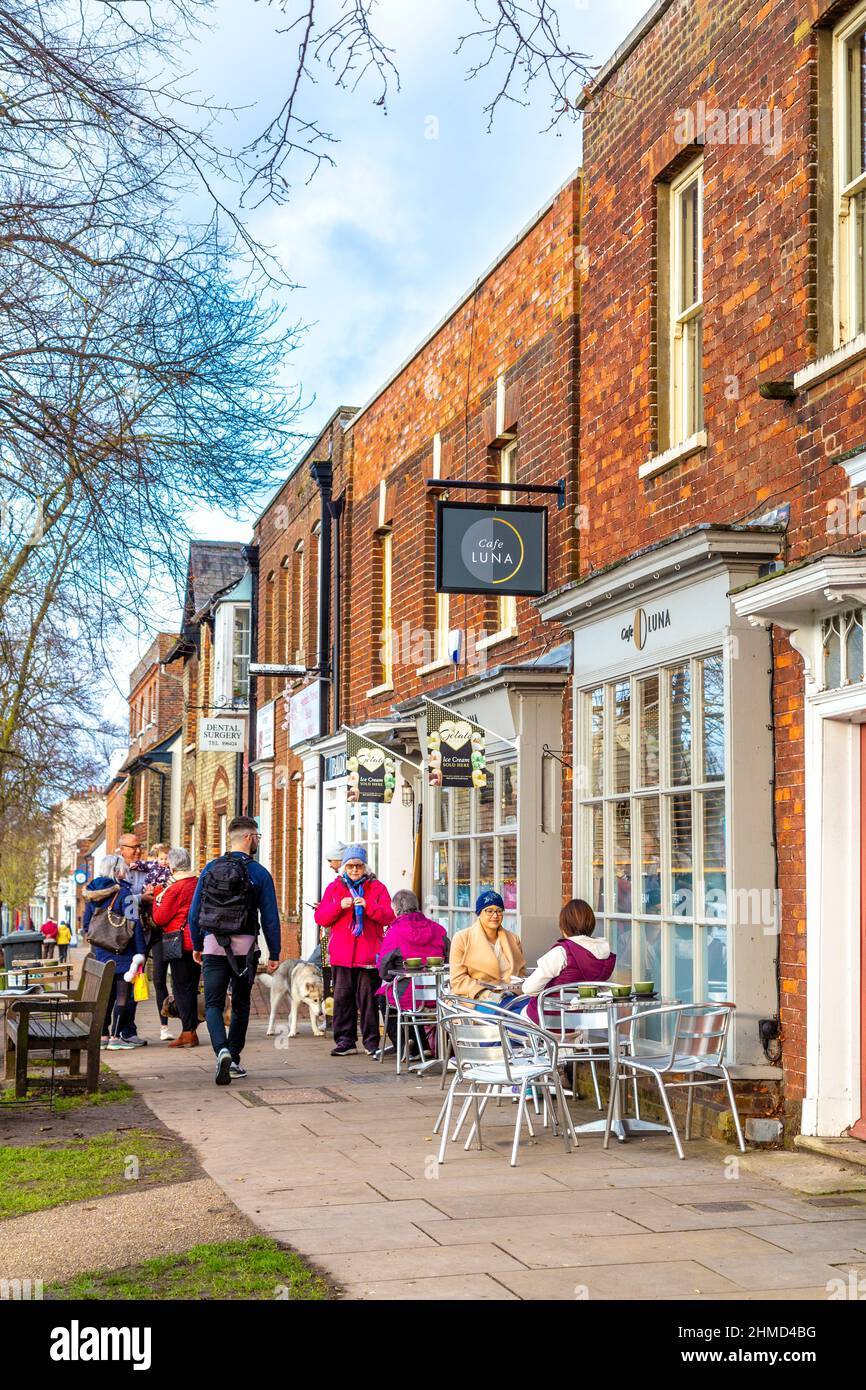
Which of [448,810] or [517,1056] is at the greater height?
[448,810]

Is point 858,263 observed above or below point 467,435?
below

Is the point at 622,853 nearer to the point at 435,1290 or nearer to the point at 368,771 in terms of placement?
the point at 435,1290

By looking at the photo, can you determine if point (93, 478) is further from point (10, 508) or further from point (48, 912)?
point (48, 912)

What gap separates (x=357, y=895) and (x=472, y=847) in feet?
3.87

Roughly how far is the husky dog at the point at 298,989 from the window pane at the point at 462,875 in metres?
1.73

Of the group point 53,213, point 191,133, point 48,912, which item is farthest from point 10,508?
point 48,912

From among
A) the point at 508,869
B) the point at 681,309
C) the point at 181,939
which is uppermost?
the point at 681,309

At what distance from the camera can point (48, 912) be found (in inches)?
A: 4247

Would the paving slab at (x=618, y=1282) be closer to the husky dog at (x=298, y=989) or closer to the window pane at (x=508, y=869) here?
the window pane at (x=508, y=869)

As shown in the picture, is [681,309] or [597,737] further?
[597,737]

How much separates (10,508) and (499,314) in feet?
23.9

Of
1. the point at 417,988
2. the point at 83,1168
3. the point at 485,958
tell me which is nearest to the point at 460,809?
the point at 417,988

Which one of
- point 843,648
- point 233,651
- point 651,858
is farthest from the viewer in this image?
point 233,651

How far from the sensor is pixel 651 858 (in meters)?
10.4
